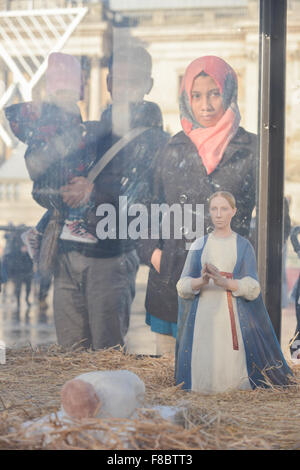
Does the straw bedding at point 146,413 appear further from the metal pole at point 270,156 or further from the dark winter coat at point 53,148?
the dark winter coat at point 53,148

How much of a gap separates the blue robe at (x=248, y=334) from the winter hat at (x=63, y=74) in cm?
126

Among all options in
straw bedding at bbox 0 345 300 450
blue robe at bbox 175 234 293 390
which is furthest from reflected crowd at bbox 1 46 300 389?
blue robe at bbox 175 234 293 390

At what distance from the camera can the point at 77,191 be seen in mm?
3512

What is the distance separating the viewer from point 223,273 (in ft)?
9.66

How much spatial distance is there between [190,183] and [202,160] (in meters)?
0.14

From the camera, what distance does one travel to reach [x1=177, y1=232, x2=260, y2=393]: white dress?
288 centimetres

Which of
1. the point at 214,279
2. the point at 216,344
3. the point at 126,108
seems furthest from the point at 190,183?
the point at 216,344

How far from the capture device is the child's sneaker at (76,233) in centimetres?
351

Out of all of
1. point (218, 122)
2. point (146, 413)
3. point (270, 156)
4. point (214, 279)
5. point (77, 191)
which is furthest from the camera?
point (77, 191)

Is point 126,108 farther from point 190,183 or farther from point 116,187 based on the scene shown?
point 190,183

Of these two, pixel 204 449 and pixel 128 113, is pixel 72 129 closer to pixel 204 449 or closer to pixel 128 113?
pixel 128 113

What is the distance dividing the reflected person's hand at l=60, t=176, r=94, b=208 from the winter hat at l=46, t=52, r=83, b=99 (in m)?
0.49

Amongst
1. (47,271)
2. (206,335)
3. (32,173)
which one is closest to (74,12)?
(32,173)

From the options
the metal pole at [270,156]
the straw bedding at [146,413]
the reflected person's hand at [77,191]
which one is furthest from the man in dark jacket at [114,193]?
the metal pole at [270,156]
